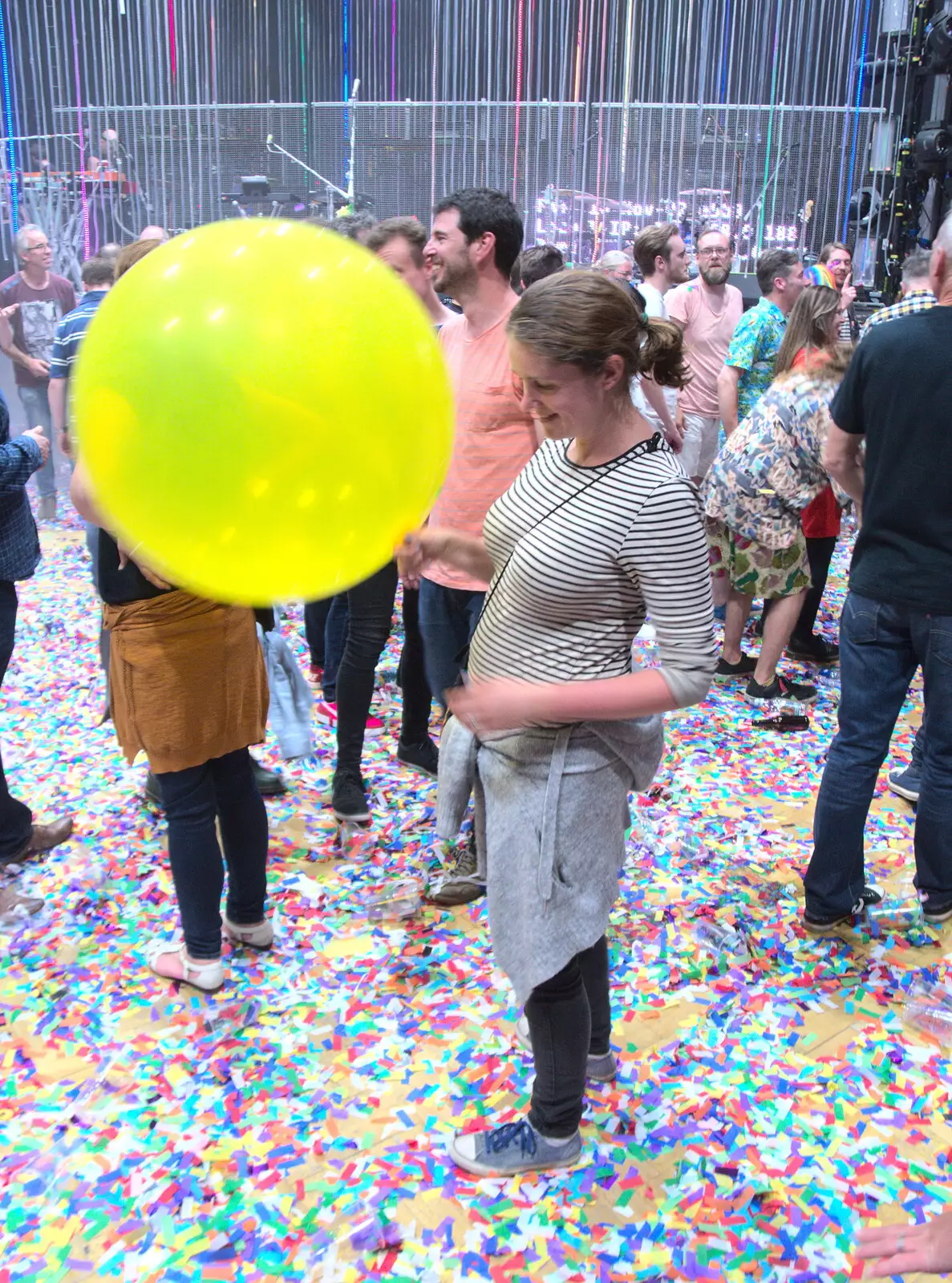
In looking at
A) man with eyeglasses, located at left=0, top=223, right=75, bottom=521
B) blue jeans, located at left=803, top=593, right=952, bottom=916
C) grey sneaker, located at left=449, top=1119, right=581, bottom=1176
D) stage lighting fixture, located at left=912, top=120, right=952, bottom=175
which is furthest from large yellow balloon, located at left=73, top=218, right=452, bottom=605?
stage lighting fixture, located at left=912, top=120, right=952, bottom=175

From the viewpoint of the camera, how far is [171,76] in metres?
9.96

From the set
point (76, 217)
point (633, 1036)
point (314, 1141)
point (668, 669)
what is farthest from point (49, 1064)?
point (76, 217)

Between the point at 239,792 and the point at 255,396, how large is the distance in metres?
1.48

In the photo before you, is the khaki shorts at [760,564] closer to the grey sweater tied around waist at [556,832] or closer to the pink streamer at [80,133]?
the grey sweater tied around waist at [556,832]

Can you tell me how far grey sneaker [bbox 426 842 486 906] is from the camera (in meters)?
2.79

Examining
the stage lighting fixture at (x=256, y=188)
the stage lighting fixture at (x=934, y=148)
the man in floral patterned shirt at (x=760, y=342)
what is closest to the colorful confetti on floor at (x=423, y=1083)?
the man in floral patterned shirt at (x=760, y=342)

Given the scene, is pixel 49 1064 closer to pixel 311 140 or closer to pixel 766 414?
pixel 766 414

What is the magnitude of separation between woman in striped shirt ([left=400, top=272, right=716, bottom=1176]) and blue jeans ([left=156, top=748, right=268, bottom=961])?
72cm

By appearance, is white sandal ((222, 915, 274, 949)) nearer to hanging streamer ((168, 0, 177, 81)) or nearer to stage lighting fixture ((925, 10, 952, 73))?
stage lighting fixture ((925, 10, 952, 73))

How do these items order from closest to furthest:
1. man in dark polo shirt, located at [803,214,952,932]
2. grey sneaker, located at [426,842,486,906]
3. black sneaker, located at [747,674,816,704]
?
man in dark polo shirt, located at [803,214,952,932] → grey sneaker, located at [426,842,486,906] → black sneaker, located at [747,674,816,704]

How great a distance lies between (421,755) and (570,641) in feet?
6.78

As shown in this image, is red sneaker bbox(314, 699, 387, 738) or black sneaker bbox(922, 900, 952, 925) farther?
red sneaker bbox(314, 699, 387, 738)

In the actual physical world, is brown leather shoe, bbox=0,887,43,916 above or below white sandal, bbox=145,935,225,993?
below

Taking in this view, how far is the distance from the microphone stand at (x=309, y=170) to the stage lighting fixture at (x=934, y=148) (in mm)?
5182
